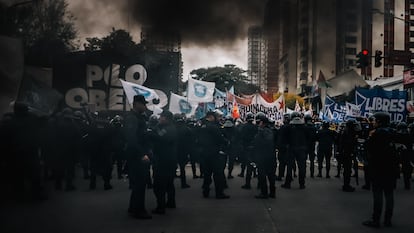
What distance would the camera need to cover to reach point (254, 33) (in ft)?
35.9

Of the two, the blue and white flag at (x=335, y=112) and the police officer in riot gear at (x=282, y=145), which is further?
the blue and white flag at (x=335, y=112)

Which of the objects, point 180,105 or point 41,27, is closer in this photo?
point 41,27

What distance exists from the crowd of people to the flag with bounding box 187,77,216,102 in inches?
192

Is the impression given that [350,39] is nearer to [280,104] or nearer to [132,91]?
[280,104]

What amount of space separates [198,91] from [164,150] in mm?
10827

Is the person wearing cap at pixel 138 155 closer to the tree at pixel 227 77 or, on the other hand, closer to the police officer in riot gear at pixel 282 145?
the police officer in riot gear at pixel 282 145

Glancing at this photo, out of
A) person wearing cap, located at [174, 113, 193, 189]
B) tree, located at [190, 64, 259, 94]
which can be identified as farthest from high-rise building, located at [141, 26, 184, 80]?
tree, located at [190, 64, 259, 94]

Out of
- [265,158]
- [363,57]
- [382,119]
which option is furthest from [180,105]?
[382,119]

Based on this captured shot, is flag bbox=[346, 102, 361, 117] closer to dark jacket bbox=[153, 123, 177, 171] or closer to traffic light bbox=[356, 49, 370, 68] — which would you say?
traffic light bbox=[356, 49, 370, 68]

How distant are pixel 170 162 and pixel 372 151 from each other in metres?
3.26

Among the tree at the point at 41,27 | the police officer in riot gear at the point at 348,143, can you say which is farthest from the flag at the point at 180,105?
the tree at the point at 41,27

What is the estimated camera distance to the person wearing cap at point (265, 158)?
870 centimetres

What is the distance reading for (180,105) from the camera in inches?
668

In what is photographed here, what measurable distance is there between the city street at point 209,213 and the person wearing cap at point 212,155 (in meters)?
0.36
